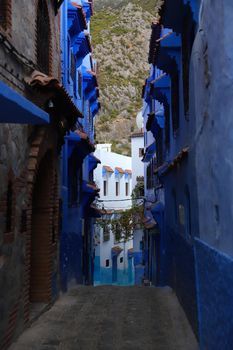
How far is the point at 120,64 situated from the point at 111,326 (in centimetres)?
7454

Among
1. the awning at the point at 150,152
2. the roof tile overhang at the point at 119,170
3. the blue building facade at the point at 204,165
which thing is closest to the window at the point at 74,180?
the blue building facade at the point at 204,165

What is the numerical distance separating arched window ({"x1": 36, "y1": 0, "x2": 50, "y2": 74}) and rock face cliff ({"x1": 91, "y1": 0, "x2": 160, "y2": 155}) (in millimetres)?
55095

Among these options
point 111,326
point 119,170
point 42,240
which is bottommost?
point 111,326

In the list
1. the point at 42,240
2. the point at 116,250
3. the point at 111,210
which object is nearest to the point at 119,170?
the point at 111,210

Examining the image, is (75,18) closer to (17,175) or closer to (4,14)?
(4,14)

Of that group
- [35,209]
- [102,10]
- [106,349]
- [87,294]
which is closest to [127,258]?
[87,294]

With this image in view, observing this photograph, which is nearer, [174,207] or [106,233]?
[174,207]

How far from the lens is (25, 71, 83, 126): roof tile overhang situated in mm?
8609

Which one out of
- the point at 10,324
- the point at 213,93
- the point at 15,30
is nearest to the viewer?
the point at 213,93

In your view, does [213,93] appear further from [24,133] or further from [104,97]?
[104,97]

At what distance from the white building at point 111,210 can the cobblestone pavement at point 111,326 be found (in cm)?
2313

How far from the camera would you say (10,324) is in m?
7.60

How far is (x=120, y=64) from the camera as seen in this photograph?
80.6 m

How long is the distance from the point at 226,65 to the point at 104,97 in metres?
68.9
